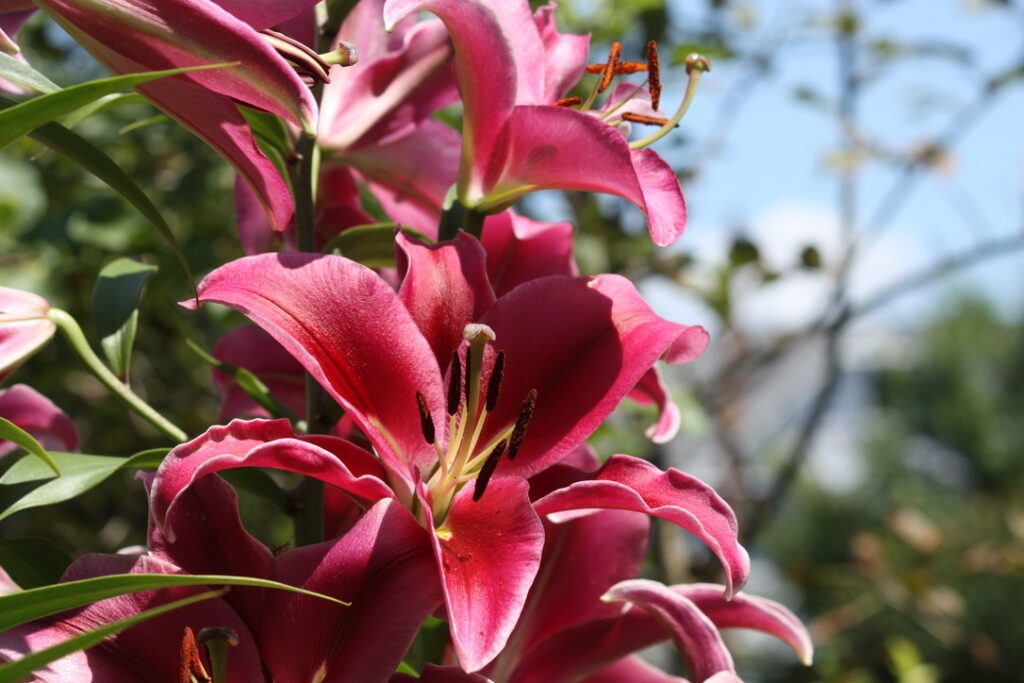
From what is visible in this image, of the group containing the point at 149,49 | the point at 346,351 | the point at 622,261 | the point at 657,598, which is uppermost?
the point at 149,49

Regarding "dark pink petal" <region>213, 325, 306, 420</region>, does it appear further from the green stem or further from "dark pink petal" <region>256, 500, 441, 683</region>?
"dark pink petal" <region>256, 500, 441, 683</region>

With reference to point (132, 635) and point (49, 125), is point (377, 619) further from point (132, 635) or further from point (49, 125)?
point (49, 125)

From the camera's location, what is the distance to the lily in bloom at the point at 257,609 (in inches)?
14.2

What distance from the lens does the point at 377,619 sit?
36 centimetres

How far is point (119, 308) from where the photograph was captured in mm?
567

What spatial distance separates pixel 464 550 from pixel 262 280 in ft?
0.39

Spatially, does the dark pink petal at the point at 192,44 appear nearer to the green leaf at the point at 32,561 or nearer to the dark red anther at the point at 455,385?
the dark red anther at the point at 455,385

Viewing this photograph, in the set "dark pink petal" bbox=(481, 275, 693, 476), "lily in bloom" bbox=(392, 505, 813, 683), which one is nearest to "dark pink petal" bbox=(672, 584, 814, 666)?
"lily in bloom" bbox=(392, 505, 813, 683)

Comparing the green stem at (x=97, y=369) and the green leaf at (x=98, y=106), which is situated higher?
the green leaf at (x=98, y=106)

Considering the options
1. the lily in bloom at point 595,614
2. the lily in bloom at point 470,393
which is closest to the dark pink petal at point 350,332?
the lily in bloom at point 470,393

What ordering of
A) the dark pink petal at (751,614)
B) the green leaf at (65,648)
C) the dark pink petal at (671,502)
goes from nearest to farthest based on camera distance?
the green leaf at (65,648), the dark pink petal at (671,502), the dark pink petal at (751,614)

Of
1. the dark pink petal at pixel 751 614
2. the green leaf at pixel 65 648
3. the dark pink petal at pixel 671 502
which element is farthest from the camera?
the dark pink petal at pixel 751 614

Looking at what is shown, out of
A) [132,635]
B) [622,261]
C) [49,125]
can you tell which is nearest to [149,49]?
[49,125]

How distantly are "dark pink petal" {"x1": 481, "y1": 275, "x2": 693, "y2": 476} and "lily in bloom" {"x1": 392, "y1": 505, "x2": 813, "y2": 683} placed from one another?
0.06 meters
